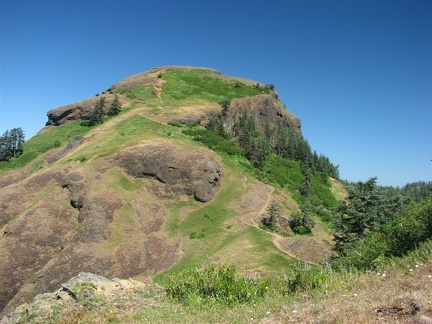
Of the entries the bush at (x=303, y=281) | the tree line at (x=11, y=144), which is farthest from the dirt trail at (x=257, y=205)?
the tree line at (x=11, y=144)

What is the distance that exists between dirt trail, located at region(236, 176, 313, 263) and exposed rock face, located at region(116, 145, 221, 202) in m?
4.99

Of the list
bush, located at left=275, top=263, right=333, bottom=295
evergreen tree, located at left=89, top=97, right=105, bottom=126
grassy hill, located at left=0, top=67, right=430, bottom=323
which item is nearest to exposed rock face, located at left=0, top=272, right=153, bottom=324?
grassy hill, located at left=0, top=67, right=430, bottom=323

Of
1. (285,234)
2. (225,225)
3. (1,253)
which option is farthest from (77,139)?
(285,234)

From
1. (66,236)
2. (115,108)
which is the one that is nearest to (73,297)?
(66,236)

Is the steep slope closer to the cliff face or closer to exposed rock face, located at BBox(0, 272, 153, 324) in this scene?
the cliff face

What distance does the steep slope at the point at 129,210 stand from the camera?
35812mm

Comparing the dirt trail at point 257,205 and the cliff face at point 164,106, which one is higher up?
the cliff face at point 164,106

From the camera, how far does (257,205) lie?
4766cm

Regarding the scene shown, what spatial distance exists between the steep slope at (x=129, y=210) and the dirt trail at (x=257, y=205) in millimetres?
195

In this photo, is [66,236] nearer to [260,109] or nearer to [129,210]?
[129,210]

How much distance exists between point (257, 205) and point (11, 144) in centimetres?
5670

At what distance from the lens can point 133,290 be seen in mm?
15711

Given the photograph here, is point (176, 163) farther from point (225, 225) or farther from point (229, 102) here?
point (229, 102)

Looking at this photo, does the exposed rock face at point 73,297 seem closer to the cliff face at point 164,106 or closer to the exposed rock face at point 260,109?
the cliff face at point 164,106
